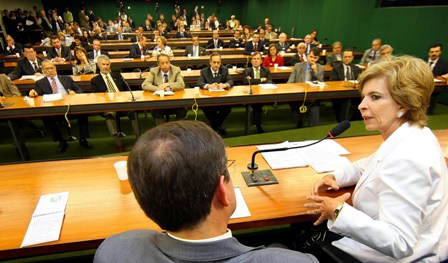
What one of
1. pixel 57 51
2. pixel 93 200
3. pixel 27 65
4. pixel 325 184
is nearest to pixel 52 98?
pixel 27 65

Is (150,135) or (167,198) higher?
(150,135)

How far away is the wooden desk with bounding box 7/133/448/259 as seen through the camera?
124cm

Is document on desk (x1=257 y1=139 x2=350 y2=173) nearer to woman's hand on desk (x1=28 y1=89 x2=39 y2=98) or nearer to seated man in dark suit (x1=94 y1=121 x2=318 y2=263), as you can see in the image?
seated man in dark suit (x1=94 y1=121 x2=318 y2=263)

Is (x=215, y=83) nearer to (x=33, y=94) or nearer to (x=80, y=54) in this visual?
(x=33, y=94)

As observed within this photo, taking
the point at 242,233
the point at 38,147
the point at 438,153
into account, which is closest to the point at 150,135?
the point at 438,153

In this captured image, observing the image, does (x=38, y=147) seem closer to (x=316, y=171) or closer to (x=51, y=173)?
(x=51, y=173)

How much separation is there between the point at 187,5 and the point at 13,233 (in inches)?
740

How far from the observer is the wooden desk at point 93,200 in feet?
4.06

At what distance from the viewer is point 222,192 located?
70 cm

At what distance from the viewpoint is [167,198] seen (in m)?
0.63

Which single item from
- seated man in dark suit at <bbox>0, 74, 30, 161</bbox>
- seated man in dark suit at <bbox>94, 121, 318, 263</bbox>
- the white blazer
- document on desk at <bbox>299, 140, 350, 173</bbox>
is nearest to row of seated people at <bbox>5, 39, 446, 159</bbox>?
seated man in dark suit at <bbox>0, 74, 30, 161</bbox>

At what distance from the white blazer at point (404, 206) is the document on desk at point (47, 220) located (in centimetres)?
136

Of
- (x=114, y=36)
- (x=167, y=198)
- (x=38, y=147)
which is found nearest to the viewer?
(x=167, y=198)

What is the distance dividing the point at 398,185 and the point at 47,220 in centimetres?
166
